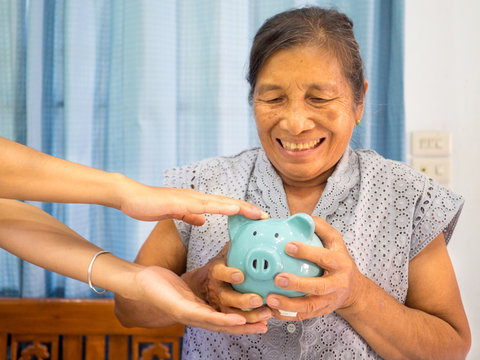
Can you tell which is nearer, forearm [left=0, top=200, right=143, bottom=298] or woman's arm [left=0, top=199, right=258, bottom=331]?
woman's arm [left=0, top=199, right=258, bottom=331]

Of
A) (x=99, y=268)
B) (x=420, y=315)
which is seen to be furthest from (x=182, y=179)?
(x=420, y=315)

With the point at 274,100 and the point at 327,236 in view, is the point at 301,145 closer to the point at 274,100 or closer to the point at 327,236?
the point at 274,100

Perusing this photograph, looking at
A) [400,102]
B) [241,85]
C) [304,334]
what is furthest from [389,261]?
[241,85]

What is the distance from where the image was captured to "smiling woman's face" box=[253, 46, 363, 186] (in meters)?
0.98

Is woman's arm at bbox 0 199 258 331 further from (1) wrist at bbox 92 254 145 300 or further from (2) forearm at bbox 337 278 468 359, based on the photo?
(2) forearm at bbox 337 278 468 359

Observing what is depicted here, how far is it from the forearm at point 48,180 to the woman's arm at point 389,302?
0.43 m

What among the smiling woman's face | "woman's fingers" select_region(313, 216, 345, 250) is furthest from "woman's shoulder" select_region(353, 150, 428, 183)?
"woman's fingers" select_region(313, 216, 345, 250)

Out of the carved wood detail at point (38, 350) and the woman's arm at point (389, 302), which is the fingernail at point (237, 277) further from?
the carved wood detail at point (38, 350)

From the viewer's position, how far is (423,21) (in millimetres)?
1661

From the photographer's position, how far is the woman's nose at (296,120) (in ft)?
3.18

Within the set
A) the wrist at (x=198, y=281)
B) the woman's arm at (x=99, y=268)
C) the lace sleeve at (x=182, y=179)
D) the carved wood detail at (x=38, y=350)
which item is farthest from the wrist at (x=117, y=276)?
the carved wood detail at (x=38, y=350)

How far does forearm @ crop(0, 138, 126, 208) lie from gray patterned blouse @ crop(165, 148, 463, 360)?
284 millimetres

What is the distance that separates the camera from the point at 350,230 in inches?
40.2

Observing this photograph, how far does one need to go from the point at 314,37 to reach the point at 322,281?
57 cm
